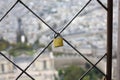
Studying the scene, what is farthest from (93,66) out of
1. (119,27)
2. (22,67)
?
(22,67)

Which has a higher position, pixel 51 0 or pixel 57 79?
pixel 51 0

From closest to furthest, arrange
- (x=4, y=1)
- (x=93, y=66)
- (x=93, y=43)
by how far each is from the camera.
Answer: (x=4, y=1)
(x=93, y=66)
(x=93, y=43)

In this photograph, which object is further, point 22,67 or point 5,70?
point 5,70

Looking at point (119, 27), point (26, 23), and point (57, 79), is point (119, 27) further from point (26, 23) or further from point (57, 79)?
point (57, 79)

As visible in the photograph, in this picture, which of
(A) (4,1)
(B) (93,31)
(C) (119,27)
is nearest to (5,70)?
(A) (4,1)

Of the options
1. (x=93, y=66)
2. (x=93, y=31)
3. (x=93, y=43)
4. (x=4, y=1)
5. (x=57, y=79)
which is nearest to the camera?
(x=4, y=1)

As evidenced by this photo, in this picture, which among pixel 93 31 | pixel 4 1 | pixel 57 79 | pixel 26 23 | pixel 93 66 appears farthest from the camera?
pixel 93 31

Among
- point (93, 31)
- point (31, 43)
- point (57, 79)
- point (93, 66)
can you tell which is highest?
point (93, 31)

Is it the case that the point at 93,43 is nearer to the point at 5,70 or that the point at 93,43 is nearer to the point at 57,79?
the point at 57,79

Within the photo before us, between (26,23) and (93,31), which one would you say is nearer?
(26,23)
